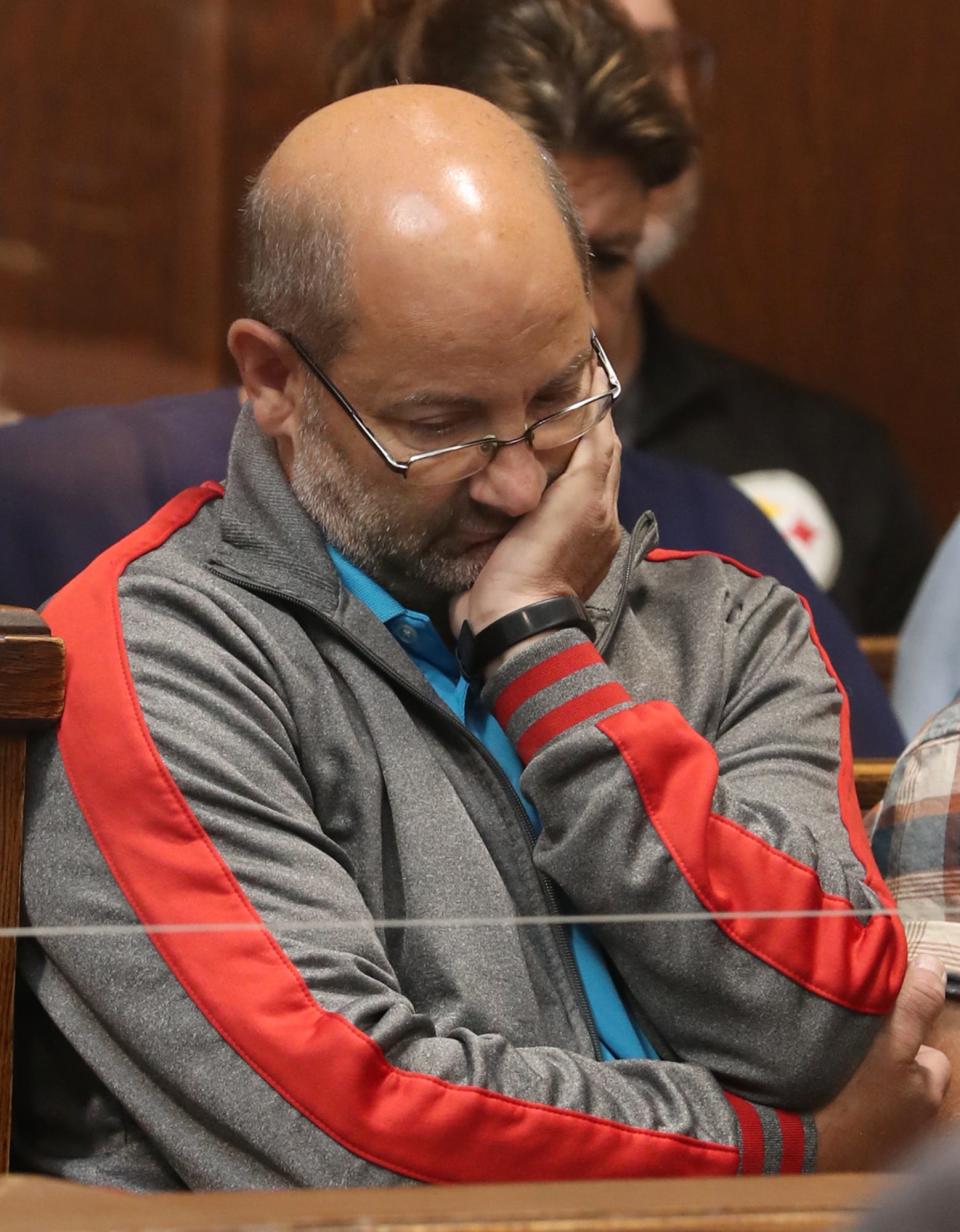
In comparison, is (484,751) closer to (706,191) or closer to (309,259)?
(309,259)

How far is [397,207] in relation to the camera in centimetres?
94

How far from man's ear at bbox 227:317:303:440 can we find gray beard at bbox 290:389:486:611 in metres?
0.01

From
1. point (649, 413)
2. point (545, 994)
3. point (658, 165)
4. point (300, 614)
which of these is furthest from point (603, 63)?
point (545, 994)

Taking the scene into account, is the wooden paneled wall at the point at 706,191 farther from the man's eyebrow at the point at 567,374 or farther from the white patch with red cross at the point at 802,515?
the man's eyebrow at the point at 567,374

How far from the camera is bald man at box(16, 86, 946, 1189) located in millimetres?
853

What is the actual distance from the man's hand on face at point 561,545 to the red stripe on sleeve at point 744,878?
10 centimetres

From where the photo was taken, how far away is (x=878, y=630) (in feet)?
6.15

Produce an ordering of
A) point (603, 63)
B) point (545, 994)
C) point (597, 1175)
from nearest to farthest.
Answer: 1. point (597, 1175)
2. point (545, 994)
3. point (603, 63)

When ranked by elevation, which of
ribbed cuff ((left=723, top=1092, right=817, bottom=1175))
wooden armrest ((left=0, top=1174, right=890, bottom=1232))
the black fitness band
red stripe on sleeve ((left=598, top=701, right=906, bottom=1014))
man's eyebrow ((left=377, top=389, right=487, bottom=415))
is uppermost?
man's eyebrow ((left=377, top=389, right=487, bottom=415))

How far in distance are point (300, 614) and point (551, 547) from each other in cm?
14

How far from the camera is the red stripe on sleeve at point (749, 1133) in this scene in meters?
0.88

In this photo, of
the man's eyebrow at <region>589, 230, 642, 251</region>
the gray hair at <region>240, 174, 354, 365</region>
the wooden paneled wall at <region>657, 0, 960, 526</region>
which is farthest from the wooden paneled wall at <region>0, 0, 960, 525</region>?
the gray hair at <region>240, 174, 354, 365</region>

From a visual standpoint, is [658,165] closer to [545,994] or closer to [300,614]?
[300,614]

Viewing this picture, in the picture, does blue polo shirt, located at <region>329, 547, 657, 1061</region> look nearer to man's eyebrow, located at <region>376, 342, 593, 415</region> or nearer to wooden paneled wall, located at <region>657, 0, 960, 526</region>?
man's eyebrow, located at <region>376, 342, 593, 415</region>
